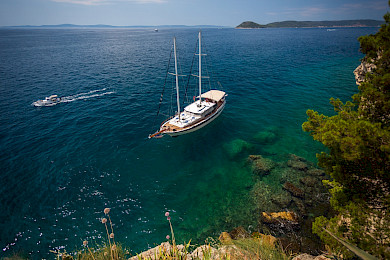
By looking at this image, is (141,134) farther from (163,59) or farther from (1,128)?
(163,59)

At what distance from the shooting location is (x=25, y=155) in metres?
26.6

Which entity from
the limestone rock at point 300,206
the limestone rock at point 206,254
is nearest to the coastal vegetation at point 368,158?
the limestone rock at point 206,254

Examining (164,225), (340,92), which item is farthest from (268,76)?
(164,225)

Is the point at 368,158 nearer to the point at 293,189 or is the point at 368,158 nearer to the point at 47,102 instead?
the point at 293,189

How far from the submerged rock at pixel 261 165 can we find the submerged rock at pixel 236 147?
2.23 m

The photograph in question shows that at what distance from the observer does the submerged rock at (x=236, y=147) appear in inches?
1093

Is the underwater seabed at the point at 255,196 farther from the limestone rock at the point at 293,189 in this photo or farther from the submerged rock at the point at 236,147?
the submerged rock at the point at 236,147

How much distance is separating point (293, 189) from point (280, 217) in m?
4.43

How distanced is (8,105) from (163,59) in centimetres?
5724

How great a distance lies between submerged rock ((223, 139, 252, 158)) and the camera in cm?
2777

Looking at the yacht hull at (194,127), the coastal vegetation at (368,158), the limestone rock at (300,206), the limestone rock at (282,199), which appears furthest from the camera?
the yacht hull at (194,127)

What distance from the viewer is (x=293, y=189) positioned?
20781 millimetres

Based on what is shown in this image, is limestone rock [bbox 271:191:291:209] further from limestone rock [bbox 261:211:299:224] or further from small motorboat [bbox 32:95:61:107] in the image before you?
small motorboat [bbox 32:95:61:107]

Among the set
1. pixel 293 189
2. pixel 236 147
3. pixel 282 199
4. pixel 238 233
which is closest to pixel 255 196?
pixel 282 199
